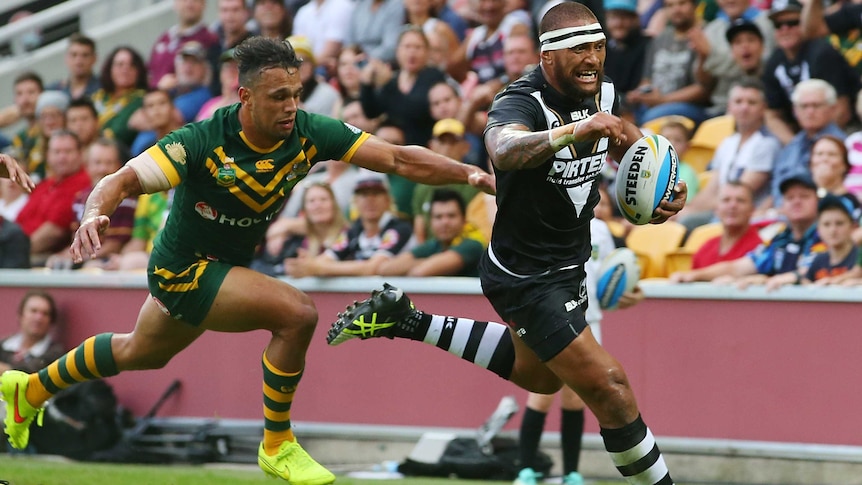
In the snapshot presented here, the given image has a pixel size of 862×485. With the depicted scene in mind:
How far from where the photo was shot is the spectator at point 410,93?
12.7 meters

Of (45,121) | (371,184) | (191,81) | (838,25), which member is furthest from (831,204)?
(45,121)

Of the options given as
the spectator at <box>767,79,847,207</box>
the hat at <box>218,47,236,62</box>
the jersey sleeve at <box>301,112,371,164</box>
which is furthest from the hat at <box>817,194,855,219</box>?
the hat at <box>218,47,236,62</box>

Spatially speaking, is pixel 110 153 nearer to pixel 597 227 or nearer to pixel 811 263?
pixel 597 227

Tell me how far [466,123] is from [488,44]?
4.20 feet

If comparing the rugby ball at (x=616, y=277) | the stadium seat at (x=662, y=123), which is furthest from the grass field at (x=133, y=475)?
the stadium seat at (x=662, y=123)

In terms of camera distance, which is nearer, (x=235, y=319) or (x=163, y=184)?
(x=163, y=184)

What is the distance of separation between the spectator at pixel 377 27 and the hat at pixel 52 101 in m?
3.30

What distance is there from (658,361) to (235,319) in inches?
159

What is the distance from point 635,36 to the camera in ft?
42.3

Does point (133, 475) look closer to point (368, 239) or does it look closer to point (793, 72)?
point (368, 239)

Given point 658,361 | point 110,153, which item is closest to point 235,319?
point 658,361

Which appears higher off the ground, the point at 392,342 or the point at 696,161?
the point at 696,161

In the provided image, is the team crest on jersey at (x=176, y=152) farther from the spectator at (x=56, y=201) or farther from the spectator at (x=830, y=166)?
the spectator at (x=56, y=201)

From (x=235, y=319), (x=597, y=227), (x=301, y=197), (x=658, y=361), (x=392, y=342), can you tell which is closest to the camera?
(x=235, y=319)
